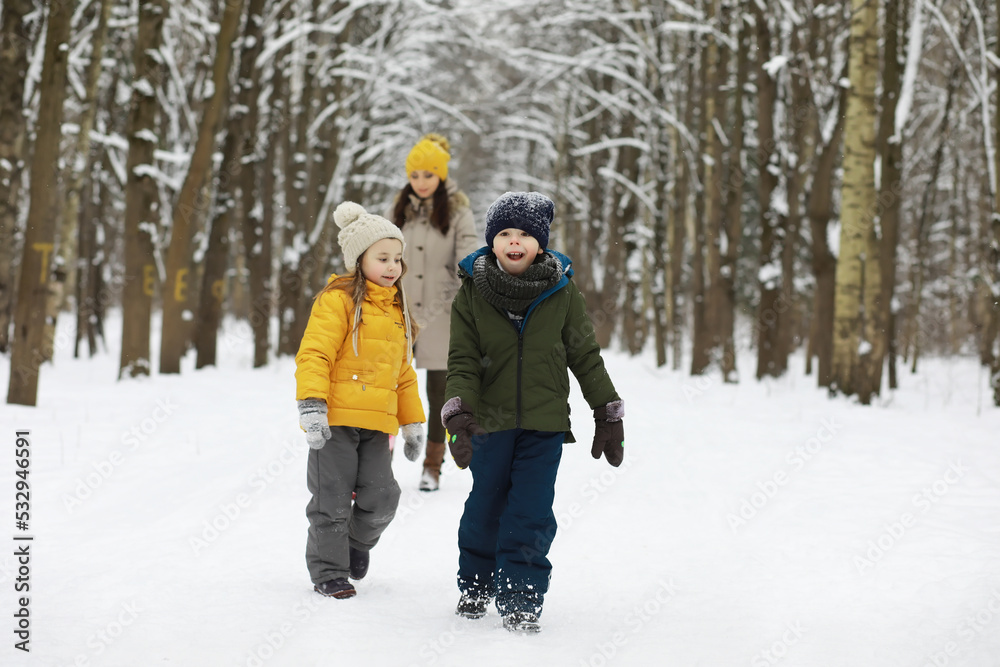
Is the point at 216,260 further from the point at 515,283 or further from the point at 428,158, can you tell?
the point at 515,283

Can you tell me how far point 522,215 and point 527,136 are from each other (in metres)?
22.4

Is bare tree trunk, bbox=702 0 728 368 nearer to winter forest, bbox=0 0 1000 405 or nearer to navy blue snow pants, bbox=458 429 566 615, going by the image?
winter forest, bbox=0 0 1000 405

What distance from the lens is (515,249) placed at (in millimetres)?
3439

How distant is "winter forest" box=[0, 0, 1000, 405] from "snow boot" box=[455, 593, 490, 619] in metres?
6.08

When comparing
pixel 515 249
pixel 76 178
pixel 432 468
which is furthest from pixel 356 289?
pixel 76 178

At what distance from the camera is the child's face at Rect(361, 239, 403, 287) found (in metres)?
3.83

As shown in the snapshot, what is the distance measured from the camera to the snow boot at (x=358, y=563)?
3906mm

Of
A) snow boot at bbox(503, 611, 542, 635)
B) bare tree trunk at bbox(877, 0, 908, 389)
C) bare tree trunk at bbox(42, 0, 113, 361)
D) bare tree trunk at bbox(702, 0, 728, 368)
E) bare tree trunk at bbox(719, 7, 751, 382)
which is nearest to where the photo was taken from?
snow boot at bbox(503, 611, 542, 635)

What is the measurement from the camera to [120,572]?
3.96 metres

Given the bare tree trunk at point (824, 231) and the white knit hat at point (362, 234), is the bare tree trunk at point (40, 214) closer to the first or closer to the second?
the white knit hat at point (362, 234)

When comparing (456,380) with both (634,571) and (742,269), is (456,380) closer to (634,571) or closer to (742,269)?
(634,571)

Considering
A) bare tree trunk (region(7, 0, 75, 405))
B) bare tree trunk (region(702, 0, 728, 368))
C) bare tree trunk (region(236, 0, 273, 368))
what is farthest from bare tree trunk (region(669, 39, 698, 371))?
bare tree trunk (region(7, 0, 75, 405))

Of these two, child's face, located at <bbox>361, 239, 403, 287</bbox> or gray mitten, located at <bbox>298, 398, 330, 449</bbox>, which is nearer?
gray mitten, located at <bbox>298, 398, 330, 449</bbox>

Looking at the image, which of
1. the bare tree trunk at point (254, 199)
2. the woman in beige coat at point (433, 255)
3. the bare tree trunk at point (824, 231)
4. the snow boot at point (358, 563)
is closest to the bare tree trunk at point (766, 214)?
the bare tree trunk at point (824, 231)
